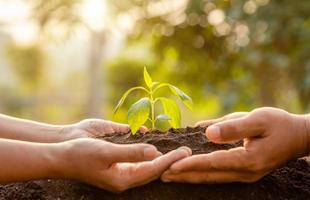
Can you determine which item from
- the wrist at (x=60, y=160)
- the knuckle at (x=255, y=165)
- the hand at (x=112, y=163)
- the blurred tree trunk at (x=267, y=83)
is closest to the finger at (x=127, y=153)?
the hand at (x=112, y=163)

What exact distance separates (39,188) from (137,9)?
20.7 ft

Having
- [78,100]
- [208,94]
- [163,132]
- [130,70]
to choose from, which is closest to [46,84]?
[78,100]

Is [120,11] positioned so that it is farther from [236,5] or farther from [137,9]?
[236,5]

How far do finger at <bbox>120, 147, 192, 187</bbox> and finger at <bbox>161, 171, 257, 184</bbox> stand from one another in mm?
32

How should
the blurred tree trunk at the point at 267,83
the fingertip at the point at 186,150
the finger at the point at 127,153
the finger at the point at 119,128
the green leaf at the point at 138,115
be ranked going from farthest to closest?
the blurred tree trunk at the point at 267,83 < the finger at the point at 119,128 < the green leaf at the point at 138,115 < the fingertip at the point at 186,150 < the finger at the point at 127,153

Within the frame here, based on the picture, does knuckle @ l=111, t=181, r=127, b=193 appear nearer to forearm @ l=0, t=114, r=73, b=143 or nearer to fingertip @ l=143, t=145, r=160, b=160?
fingertip @ l=143, t=145, r=160, b=160

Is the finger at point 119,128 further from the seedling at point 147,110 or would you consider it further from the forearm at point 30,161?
the forearm at point 30,161

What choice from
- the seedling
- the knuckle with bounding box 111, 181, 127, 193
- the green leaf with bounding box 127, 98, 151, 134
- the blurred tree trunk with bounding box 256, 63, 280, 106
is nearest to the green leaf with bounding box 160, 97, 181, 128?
the seedling

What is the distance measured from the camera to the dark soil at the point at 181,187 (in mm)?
1522

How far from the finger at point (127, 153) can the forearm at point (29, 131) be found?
1.68ft

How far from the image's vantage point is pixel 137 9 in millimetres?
7805

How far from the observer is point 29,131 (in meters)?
1.87

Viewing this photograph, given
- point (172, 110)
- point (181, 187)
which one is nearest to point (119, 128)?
point (172, 110)

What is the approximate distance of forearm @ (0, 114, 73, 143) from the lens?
1850 mm
